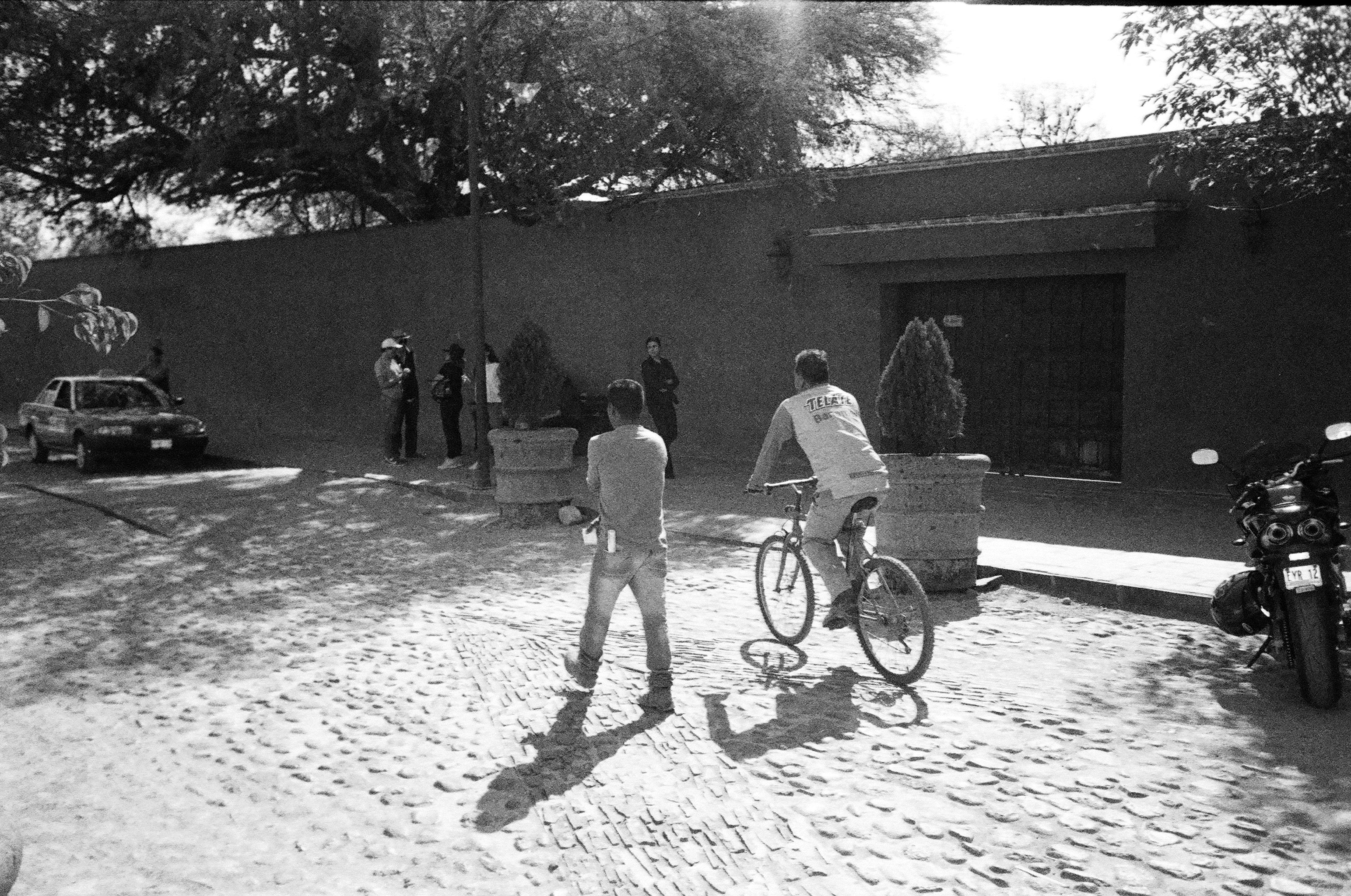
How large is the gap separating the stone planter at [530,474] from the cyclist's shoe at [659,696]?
6.50m

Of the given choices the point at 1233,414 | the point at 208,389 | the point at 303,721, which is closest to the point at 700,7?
the point at 1233,414

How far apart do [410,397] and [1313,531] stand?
1426 cm

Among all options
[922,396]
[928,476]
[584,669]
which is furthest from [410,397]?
[584,669]

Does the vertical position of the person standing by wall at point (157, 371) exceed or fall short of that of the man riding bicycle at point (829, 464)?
it exceeds it

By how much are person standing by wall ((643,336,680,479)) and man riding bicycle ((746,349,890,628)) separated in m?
8.47

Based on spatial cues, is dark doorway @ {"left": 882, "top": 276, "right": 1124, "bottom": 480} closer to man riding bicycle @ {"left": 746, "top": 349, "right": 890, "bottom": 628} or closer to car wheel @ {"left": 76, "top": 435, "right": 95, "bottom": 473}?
man riding bicycle @ {"left": 746, "top": 349, "right": 890, "bottom": 628}

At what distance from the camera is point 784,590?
757 cm

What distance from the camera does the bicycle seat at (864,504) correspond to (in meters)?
7.00

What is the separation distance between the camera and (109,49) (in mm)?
19828

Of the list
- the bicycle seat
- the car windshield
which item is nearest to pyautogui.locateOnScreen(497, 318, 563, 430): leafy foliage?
the bicycle seat

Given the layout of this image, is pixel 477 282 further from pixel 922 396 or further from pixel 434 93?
pixel 922 396

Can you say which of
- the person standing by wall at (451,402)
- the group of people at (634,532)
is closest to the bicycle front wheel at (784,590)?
the group of people at (634,532)

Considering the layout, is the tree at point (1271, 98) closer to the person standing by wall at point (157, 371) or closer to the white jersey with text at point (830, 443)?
the white jersey with text at point (830, 443)

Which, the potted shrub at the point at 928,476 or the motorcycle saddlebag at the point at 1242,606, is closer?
the motorcycle saddlebag at the point at 1242,606
